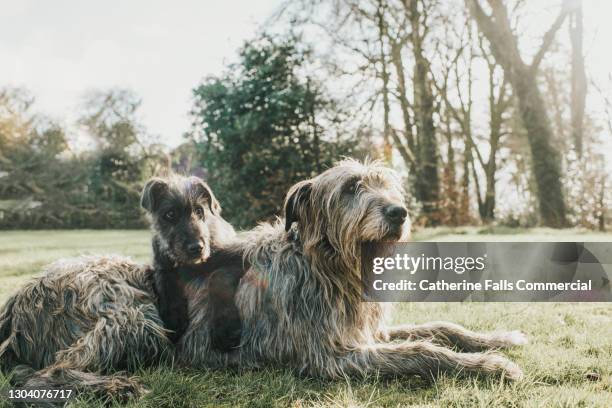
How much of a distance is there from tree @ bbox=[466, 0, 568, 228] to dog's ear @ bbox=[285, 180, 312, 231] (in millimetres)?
11329

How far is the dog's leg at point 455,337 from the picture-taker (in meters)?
3.68

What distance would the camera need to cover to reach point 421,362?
3049mm

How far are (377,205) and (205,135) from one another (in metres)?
7.70

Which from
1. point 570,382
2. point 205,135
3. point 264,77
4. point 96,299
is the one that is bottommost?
point 570,382

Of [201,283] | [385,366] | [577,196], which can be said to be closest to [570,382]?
[385,366]

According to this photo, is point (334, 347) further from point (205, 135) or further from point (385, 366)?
point (205, 135)

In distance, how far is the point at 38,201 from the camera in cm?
1466

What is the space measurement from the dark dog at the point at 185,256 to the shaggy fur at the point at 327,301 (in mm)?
81

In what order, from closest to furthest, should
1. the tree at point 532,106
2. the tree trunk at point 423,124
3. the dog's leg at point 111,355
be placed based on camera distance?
the dog's leg at point 111,355, the tree at point 532,106, the tree trunk at point 423,124

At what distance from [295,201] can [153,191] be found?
1.14m

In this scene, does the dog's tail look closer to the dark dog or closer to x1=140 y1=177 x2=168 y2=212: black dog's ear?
the dark dog

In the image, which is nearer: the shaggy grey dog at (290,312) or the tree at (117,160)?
the shaggy grey dog at (290,312)

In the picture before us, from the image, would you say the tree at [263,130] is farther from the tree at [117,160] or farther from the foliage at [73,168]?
the tree at [117,160]

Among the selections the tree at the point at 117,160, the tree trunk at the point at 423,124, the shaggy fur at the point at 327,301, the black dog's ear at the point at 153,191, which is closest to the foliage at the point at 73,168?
the tree at the point at 117,160
